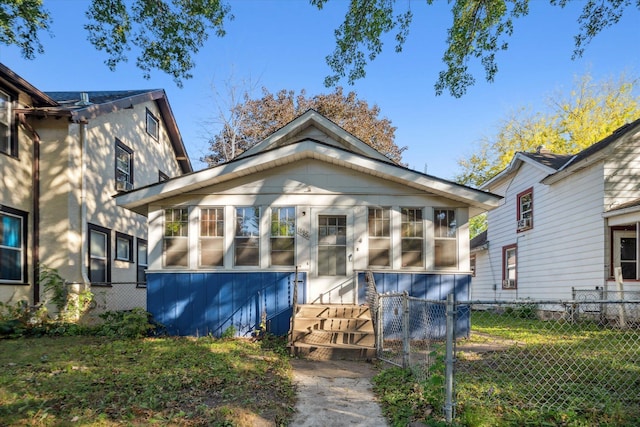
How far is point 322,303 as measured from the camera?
30.3 ft

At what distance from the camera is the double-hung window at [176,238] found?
9375 millimetres

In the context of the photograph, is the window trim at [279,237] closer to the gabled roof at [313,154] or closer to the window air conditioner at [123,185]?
the gabled roof at [313,154]

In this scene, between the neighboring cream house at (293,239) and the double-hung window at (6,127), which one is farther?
the double-hung window at (6,127)

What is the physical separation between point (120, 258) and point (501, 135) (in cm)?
2441

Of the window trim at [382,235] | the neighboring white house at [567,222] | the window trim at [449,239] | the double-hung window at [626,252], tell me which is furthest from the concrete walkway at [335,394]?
the double-hung window at [626,252]

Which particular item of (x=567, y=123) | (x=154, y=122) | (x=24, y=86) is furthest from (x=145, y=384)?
(x=567, y=123)

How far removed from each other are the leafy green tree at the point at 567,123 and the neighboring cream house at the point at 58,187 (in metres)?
18.4

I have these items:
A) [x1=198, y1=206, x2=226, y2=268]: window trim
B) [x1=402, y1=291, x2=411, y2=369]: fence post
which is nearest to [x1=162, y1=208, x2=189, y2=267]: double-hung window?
[x1=198, y1=206, x2=226, y2=268]: window trim

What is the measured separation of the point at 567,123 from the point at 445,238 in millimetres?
19825

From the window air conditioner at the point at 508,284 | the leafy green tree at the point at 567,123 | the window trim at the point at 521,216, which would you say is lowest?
the window air conditioner at the point at 508,284

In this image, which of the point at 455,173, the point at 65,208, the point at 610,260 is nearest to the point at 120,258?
the point at 65,208

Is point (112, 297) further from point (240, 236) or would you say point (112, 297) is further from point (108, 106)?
point (108, 106)

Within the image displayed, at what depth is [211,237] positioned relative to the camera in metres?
9.44

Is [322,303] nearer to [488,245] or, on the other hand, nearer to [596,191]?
[596,191]
